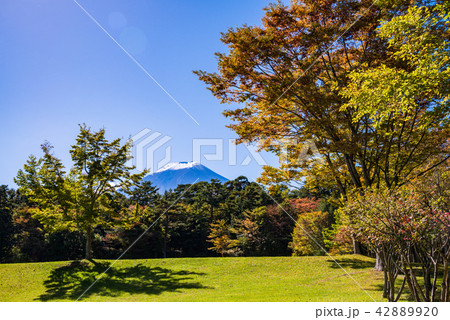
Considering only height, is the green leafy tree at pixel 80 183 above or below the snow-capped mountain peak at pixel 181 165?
below

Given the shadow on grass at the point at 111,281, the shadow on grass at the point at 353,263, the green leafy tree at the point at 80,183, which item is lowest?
the shadow on grass at the point at 111,281

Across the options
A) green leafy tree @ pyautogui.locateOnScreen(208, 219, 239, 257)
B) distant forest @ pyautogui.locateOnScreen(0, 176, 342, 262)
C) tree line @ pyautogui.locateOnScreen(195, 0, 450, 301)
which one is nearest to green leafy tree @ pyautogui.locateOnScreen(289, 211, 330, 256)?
distant forest @ pyautogui.locateOnScreen(0, 176, 342, 262)

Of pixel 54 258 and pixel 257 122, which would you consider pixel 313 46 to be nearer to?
pixel 257 122

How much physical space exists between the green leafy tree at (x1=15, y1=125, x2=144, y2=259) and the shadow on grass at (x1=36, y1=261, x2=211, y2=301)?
1.98 meters

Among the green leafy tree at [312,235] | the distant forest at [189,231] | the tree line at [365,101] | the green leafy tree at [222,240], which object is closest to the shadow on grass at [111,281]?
the tree line at [365,101]

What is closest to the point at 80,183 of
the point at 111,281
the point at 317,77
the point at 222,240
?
the point at 111,281

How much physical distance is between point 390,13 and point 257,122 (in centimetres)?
543

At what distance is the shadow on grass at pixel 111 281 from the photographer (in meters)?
10.7

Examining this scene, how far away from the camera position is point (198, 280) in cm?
1166

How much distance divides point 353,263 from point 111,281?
1080 cm

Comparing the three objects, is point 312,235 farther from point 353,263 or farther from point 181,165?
point 181,165

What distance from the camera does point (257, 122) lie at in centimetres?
1105

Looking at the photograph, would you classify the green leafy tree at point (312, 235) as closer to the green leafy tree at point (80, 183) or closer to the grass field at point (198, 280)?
the grass field at point (198, 280)
